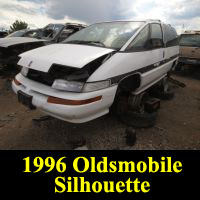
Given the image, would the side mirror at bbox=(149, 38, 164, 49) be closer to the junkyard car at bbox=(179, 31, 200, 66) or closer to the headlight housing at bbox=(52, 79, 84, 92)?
the headlight housing at bbox=(52, 79, 84, 92)

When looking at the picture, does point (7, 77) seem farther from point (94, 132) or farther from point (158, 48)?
point (158, 48)

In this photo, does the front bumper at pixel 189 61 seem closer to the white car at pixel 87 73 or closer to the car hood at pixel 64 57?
the white car at pixel 87 73

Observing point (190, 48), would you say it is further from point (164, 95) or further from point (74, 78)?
point (74, 78)

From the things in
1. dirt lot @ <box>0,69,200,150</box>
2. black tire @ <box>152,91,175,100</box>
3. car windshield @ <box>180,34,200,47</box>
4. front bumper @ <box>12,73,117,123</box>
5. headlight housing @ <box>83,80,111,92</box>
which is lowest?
dirt lot @ <box>0,69,200,150</box>

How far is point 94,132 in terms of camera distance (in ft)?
10.1

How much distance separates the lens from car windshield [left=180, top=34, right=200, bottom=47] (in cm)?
737

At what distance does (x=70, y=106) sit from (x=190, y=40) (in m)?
7.25

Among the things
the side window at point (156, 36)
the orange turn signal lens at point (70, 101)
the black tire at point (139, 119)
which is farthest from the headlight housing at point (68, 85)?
the side window at point (156, 36)

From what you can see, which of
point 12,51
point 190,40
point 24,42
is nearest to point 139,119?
point 24,42

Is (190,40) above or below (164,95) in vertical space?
above

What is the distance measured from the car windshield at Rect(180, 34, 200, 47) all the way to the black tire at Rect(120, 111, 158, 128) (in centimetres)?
555

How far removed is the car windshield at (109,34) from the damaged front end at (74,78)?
42 centimetres

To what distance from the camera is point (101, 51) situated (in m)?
2.44

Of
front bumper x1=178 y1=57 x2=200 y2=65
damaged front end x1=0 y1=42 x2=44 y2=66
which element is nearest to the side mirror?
damaged front end x1=0 y1=42 x2=44 y2=66
